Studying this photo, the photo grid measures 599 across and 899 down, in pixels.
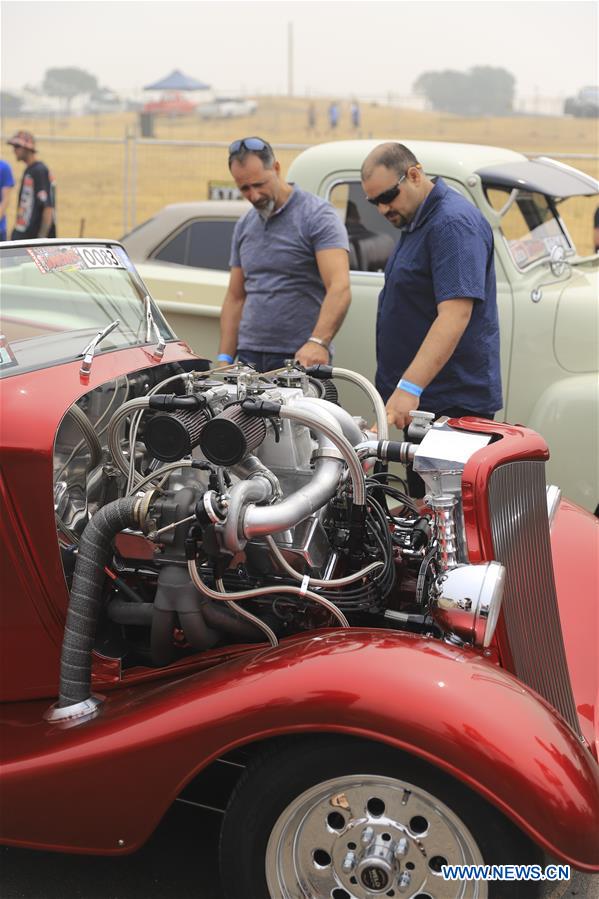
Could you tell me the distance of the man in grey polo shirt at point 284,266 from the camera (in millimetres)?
4711

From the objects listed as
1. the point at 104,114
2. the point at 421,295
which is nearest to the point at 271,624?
the point at 421,295

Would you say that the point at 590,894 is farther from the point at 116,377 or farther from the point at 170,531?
the point at 116,377

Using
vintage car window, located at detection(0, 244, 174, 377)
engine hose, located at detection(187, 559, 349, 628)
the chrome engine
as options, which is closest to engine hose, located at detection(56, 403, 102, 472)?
the chrome engine

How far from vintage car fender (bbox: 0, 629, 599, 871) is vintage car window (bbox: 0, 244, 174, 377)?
1.27 m

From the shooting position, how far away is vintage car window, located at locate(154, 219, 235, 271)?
281 inches

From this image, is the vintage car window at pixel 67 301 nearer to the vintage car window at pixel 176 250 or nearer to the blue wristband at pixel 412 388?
the blue wristband at pixel 412 388

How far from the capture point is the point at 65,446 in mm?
2979

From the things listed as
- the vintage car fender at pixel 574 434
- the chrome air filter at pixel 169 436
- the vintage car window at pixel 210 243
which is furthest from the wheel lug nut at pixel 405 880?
the vintage car window at pixel 210 243

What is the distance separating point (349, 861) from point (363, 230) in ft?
13.5

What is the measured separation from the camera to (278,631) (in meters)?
2.94

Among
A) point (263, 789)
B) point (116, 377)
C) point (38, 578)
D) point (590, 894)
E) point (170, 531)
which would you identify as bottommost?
point (590, 894)

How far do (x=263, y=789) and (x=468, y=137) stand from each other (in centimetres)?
4165

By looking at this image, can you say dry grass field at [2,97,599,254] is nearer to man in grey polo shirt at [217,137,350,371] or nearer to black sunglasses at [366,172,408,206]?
man in grey polo shirt at [217,137,350,371]

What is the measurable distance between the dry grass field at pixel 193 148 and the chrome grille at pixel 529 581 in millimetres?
3735
